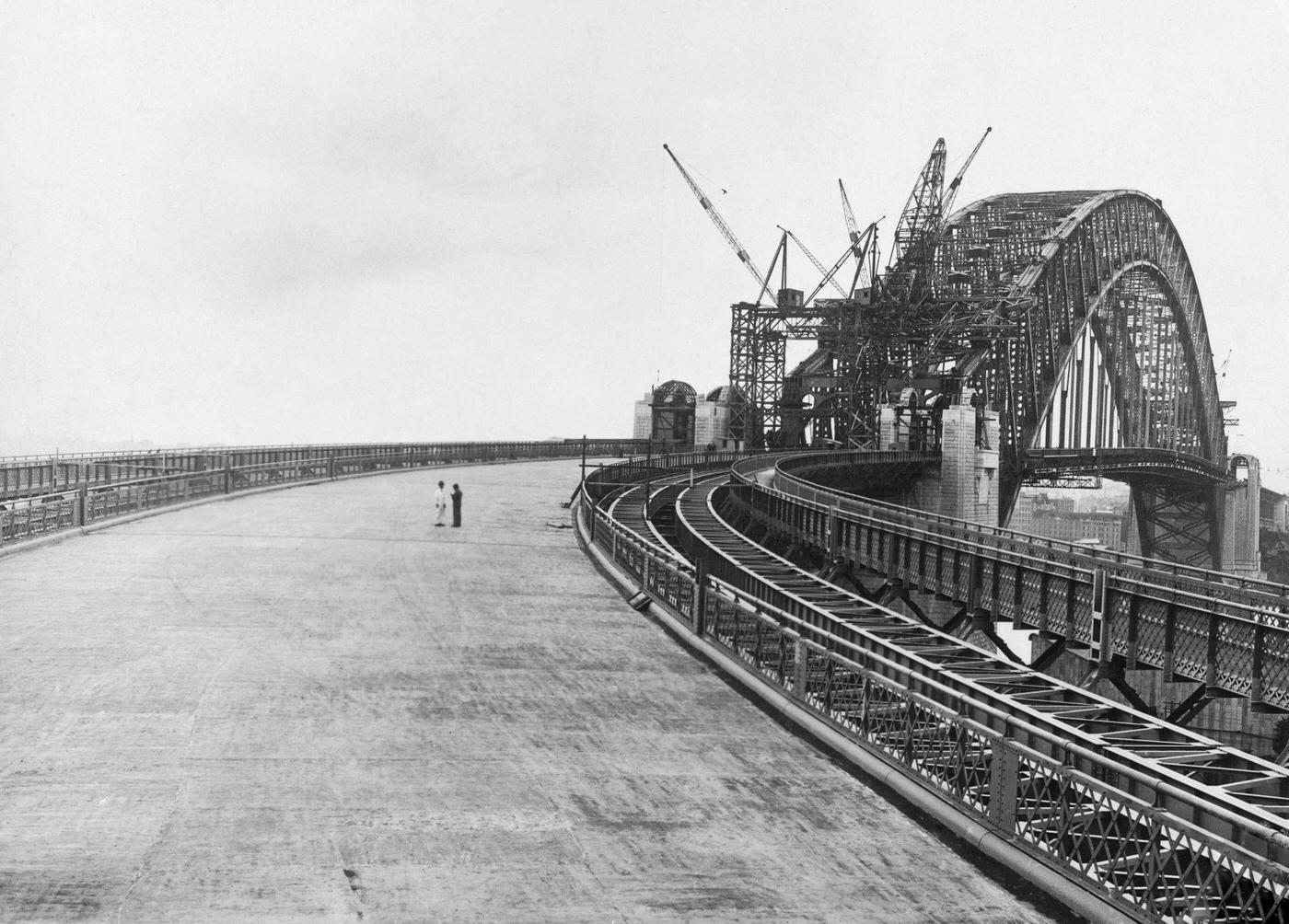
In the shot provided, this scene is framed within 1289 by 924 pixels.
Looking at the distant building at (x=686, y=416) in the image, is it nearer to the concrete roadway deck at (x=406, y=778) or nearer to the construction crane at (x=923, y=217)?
the construction crane at (x=923, y=217)

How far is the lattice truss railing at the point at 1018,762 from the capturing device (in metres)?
9.73

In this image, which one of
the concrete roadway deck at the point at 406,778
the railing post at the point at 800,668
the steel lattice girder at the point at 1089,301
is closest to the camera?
the concrete roadway deck at the point at 406,778

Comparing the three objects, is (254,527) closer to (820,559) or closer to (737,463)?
(820,559)

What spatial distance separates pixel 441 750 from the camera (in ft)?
48.4

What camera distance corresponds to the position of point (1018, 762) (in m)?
12.0

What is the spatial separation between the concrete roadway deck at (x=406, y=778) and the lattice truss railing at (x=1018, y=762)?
784mm

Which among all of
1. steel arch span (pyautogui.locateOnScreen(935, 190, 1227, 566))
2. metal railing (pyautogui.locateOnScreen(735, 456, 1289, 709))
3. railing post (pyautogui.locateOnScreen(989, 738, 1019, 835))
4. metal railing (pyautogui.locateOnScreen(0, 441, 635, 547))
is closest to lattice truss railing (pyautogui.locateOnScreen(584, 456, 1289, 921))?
railing post (pyautogui.locateOnScreen(989, 738, 1019, 835))

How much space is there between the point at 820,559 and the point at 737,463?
1642 centimetres

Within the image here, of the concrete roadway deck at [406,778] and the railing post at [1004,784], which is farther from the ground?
the railing post at [1004,784]

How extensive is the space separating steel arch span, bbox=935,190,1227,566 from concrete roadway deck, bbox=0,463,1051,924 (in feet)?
284

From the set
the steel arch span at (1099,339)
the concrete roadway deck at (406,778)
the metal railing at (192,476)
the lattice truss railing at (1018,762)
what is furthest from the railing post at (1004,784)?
the steel arch span at (1099,339)

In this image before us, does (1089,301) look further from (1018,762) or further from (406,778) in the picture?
(406,778)

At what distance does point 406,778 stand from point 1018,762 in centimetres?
680

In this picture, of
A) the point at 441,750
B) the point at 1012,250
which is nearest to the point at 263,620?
the point at 441,750
